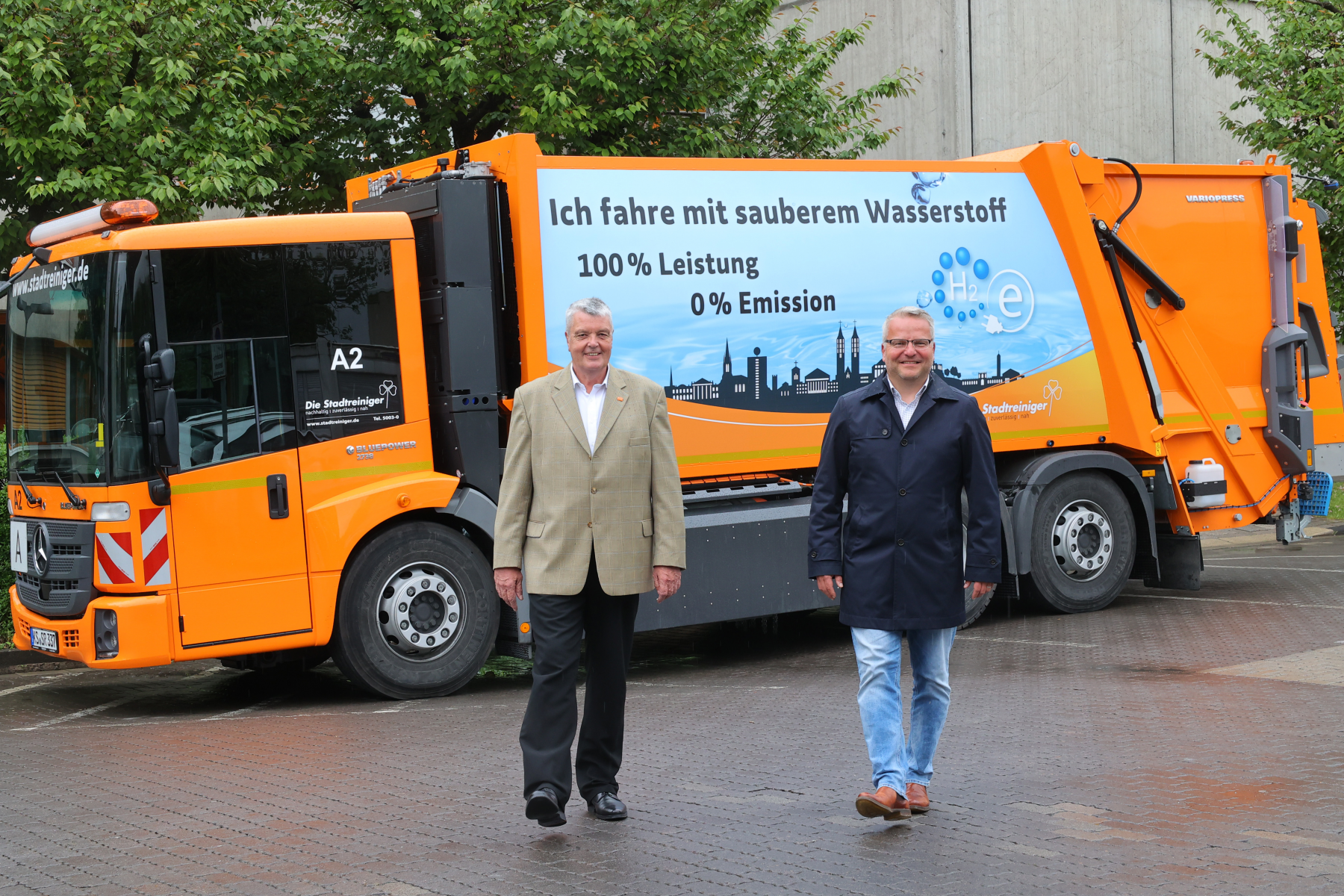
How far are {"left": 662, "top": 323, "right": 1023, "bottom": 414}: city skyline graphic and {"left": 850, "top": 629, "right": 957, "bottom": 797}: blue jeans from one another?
13.3 ft

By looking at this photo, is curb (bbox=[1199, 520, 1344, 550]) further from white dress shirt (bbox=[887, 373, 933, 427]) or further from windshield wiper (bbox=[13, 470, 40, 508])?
windshield wiper (bbox=[13, 470, 40, 508])

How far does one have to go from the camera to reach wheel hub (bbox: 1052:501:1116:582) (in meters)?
11.2

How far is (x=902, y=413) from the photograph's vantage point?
18.2ft

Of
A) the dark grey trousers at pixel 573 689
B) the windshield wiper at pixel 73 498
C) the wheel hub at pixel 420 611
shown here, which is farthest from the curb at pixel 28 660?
the dark grey trousers at pixel 573 689

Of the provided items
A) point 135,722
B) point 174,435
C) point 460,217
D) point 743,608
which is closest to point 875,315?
point 743,608

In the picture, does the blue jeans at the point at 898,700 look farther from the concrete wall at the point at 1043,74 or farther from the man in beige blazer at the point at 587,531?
the concrete wall at the point at 1043,74

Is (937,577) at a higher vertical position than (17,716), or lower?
higher

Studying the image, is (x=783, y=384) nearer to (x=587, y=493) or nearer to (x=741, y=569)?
(x=741, y=569)

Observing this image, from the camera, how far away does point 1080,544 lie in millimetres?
11328

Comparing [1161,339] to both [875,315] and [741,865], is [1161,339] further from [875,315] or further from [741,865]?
[741,865]

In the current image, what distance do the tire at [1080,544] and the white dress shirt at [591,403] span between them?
19.9ft

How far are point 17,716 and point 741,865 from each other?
5647 millimetres

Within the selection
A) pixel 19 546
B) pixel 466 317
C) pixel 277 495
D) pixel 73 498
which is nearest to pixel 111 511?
pixel 73 498

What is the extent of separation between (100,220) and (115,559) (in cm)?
191
